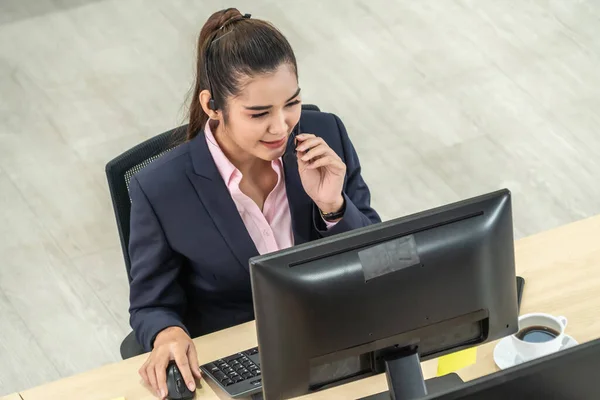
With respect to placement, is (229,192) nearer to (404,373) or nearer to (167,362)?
(167,362)

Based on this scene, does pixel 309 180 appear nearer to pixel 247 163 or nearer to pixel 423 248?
pixel 247 163

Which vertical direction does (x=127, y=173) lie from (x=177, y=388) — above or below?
above

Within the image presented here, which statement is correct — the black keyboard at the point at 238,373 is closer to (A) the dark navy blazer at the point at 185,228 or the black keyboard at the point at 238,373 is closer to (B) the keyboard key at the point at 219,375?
(B) the keyboard key at the point at 219,375

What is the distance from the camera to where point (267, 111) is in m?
2.44

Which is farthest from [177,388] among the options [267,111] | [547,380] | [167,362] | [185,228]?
[547,380]

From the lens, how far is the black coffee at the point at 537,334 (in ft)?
7.57

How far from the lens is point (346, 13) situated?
527 centimetres

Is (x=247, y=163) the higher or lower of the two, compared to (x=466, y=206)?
lower

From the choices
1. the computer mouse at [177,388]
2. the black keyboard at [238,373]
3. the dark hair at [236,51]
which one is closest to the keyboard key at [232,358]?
the black keyboard at [238,373]

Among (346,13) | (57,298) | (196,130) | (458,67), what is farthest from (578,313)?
(346,13)

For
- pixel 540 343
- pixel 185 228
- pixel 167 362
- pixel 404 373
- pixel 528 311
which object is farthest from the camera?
pixel 185 228

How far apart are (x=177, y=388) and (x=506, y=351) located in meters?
0.71

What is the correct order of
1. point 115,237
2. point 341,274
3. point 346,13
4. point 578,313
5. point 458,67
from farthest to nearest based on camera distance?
point 346,13 < point 458,67 < point 115,237 < point 578,313 < point 341,274

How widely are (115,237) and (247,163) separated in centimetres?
160
